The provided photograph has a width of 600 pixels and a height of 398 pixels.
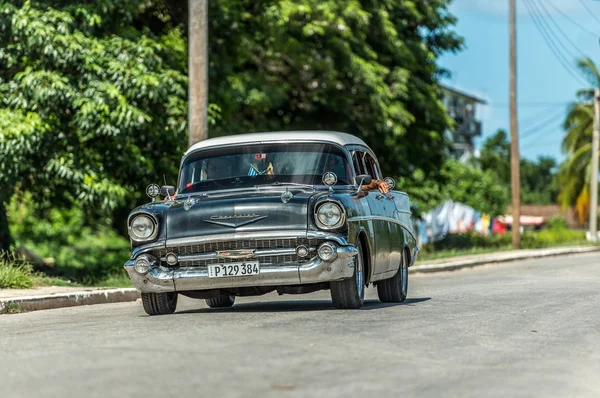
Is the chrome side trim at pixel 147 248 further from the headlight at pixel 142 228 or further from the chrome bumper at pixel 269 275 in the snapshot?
the chrome bumper at pixel 269 275

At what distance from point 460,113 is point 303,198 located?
101 meters

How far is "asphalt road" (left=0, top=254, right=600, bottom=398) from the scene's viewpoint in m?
7.00

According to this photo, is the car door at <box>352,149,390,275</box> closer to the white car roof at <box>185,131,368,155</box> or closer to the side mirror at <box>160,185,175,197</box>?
the white car roof at <box>185,131,368,155</box>

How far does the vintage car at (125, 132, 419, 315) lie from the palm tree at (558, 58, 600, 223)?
53029 millimetres

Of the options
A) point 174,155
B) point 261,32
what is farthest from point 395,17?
point 174,155

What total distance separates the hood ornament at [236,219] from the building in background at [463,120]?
97.4 meters

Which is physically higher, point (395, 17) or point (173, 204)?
point (395, 17)

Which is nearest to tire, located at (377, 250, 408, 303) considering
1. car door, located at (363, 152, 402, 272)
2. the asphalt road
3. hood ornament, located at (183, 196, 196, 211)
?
car door, located at (363, 152, 402, 272)

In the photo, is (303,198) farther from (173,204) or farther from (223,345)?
(223,345)

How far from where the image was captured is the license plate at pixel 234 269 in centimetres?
1140

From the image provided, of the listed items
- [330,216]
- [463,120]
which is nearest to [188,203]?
[330,216]

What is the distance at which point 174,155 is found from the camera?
882 inches

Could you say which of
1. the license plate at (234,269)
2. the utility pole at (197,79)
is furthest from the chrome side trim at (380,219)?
the utility pole at (197,79)

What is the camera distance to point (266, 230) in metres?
11.4
